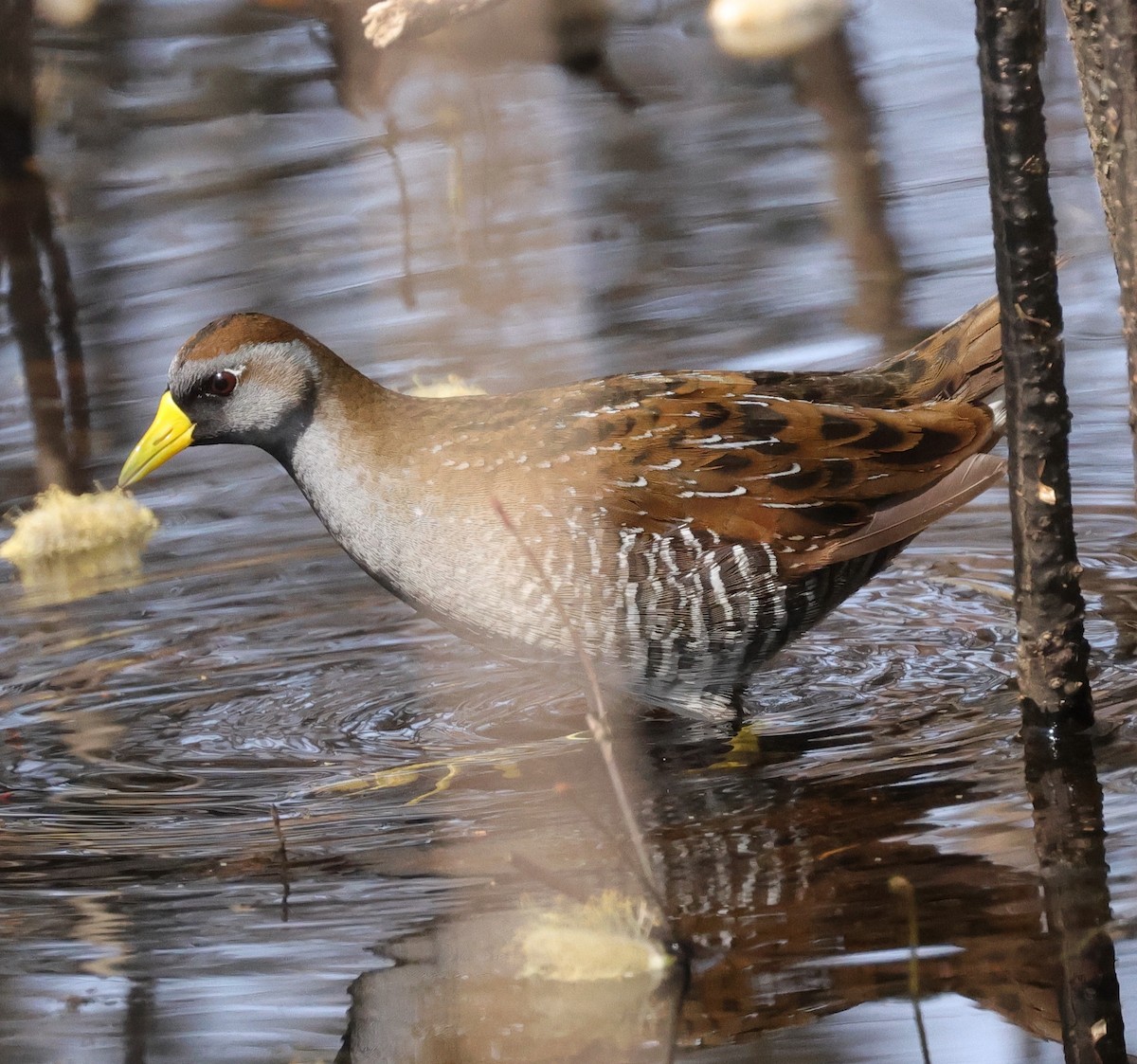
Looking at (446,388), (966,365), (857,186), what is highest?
(857,186)

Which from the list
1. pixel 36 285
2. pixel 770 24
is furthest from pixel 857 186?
pixel 36 285

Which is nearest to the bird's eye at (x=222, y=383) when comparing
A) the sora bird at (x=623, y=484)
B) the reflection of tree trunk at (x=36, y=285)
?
the sora bird at (x=623, y=484)

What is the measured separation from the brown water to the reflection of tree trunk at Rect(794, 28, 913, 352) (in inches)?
1.1

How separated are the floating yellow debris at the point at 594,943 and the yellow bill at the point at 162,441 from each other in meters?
1.57

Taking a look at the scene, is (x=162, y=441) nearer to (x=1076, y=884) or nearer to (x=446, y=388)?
(x=446, y=388)

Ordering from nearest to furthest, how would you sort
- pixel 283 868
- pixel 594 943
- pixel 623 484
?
pixel 594 943, pixel 283 868, pixel 623 484

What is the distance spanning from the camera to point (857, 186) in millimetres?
7359

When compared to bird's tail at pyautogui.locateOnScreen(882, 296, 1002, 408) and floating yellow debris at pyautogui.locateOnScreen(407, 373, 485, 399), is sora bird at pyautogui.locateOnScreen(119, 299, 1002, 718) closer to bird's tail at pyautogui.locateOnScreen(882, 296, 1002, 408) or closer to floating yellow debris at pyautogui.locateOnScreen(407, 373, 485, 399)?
bird's tail at pyautogui.locateOnScreen(882, 296, 1002, 408)

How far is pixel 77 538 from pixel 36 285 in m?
2.98

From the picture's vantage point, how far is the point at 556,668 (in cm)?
371

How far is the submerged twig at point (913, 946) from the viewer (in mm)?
2371

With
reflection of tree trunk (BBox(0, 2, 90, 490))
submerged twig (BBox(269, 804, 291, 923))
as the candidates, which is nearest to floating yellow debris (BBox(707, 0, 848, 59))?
reflection of tree trunk (BBox(0, 2, 90, 490))

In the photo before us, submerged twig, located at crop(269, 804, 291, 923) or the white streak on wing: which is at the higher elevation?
the white streak on wing

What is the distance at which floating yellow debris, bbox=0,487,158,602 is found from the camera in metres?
5.08
